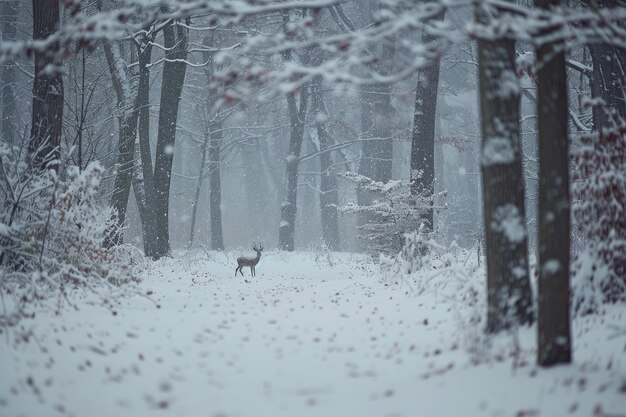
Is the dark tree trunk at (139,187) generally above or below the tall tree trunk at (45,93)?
below

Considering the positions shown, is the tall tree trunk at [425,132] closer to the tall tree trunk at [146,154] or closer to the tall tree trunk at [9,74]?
the tall tree trunk at [146,154]

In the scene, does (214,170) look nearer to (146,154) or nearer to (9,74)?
(146,154)

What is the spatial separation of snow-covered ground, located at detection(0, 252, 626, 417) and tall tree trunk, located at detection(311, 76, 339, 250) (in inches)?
633

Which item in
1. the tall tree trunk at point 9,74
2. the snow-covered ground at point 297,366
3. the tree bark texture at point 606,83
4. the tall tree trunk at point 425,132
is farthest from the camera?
the tall tree trunk at point 9,74

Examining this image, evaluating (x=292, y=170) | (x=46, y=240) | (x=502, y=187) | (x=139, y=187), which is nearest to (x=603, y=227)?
(x=502, y=187)

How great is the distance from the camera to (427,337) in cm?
537

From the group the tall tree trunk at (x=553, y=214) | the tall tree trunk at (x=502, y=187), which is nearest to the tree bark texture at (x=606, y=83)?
the tall tree trunk at (x=502, y=187)

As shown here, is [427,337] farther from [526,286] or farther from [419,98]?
[419,98]

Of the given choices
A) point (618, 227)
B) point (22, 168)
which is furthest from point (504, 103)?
point (22, 168)

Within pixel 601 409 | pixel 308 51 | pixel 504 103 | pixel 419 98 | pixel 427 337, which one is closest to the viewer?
pixel 601 409

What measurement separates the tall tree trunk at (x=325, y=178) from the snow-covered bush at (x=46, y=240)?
48.4 ft

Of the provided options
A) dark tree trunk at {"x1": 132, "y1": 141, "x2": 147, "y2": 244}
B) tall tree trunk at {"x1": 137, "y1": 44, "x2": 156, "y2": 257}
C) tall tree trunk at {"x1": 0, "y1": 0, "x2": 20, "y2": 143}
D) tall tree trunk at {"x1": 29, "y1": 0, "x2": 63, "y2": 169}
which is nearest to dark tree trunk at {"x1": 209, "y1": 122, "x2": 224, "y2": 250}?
dark tree trunk at {"x1": 132, "y1": 141, "x2": 147, "y2": 244}

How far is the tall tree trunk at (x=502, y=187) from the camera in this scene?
4098mm

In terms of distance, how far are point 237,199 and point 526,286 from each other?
37.1m
